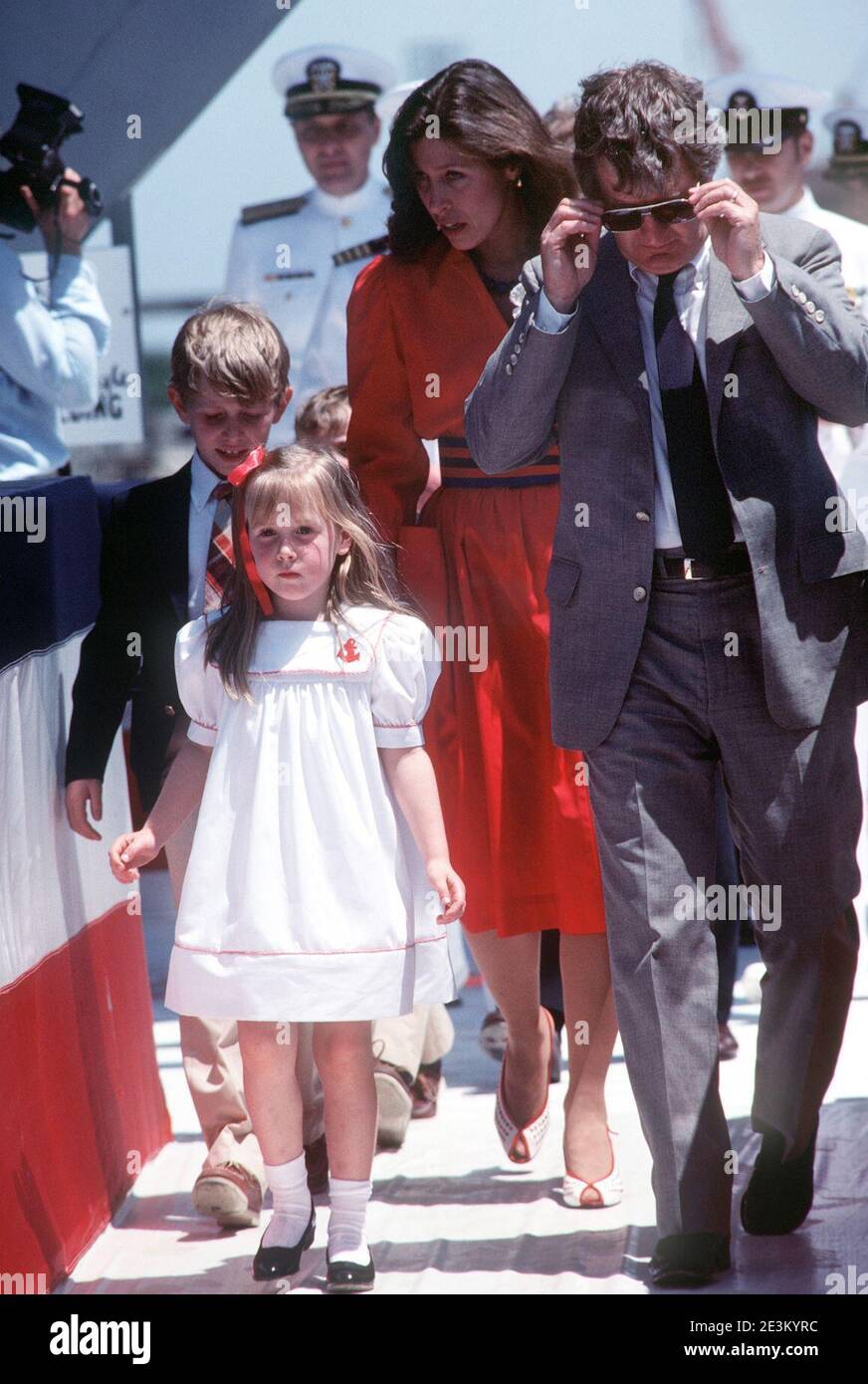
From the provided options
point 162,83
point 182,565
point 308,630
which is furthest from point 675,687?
point 162,83

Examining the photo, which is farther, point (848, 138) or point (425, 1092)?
point (848, 138)

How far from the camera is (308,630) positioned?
295 cm

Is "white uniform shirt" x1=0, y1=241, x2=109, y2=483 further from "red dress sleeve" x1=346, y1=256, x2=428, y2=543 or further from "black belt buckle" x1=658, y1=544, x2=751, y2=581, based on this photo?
"black belt buckle" x1=658, y1=544, x2=751, y2=581

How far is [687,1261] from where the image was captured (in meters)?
2.86

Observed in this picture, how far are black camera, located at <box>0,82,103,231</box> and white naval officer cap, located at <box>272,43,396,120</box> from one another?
1561 millimetres

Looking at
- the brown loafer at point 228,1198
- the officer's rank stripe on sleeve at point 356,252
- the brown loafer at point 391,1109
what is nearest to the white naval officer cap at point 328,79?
the officer's rank stripe on sleeve at point 356,252

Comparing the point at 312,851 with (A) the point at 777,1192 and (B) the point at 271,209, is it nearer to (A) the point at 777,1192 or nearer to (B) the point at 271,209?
(A) the point at 777,1192

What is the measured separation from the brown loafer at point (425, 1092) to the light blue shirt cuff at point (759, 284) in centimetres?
195

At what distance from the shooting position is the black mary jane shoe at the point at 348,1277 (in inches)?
113

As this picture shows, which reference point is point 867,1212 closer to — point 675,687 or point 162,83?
point 675,687

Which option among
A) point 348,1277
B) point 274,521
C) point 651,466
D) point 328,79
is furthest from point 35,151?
point 348,1277

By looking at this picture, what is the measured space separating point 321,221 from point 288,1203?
4.22 metres

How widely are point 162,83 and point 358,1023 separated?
3.54 metres

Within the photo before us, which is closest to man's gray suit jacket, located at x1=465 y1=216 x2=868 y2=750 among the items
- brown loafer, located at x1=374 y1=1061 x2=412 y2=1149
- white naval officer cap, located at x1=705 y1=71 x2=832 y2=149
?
brown loafer, located at x1=374 y1=1061 x2=412 y2=1149
